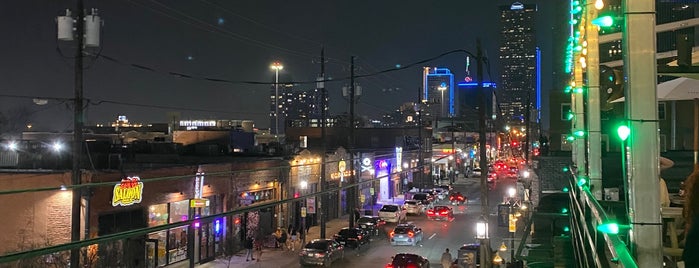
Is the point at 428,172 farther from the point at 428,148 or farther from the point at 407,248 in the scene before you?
the point at 407,248

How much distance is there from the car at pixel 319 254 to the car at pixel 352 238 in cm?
336

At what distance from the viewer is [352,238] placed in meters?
34.1

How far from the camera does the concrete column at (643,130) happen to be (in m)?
4.39

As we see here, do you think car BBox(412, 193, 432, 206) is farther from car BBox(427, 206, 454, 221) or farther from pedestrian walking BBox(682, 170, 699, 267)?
pedestrian walking BBox(682, 170, 699, 267)

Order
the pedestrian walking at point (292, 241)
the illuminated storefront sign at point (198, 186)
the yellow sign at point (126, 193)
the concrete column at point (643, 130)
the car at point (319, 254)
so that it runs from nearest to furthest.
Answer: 1. the concrete column at point (643, 130)
2. the yellow sign at point (126, 193)
3. the illuminated storefront sign at point (198, 186)
4. the car at point (319, 254)
5. the pedestrian walking at point (292, 241)

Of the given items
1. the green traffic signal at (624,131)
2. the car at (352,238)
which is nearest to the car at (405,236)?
the car at (352,238)

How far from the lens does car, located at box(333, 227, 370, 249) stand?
33787 millimetres

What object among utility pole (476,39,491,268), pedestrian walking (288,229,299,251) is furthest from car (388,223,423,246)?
utility pole (476,39,491,268)

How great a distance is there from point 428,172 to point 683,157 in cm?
6149

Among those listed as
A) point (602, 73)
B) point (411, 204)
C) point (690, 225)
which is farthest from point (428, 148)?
point (690, 225)

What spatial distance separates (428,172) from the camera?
84625mm

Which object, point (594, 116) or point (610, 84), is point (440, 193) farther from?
point (610, 84)

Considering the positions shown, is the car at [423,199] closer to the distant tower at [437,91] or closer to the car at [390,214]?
the car at [390,214]

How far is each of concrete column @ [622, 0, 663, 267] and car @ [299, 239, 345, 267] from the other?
983 inches
